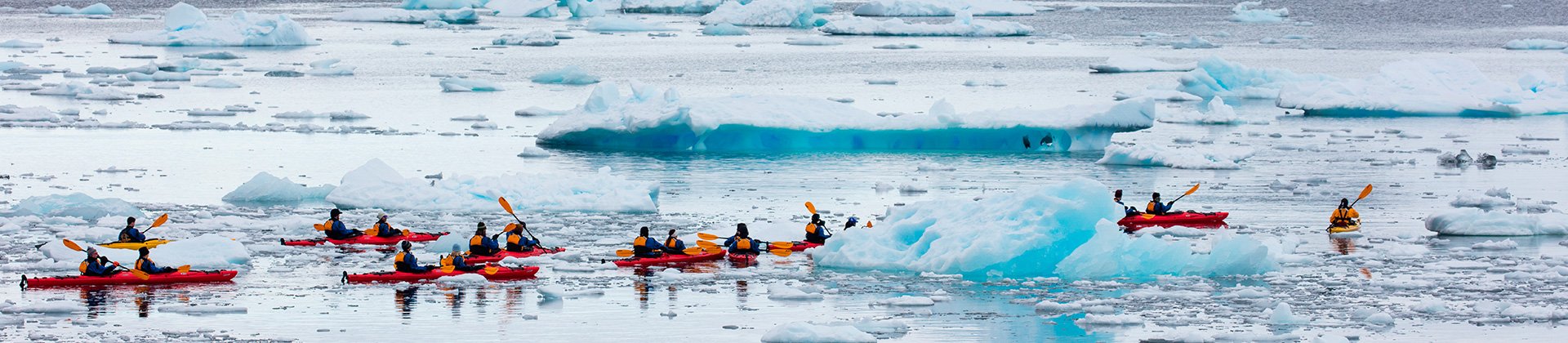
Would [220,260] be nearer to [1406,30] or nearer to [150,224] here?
[150,224]

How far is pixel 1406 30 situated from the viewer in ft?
198

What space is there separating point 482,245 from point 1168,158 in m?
10.9

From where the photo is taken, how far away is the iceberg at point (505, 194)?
778 inches

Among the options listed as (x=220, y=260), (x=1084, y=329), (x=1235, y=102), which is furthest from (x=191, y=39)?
(x=1084, y=329)

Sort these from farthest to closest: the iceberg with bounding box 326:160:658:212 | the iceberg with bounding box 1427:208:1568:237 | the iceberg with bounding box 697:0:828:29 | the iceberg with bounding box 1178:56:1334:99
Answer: the iceberg with bounding box 697:0:828:29 → the iceberg with bounding box 1178:56:1334:99 → the iceberg with bounding box 326:160:658:212 → the iceberg with bounding box 1427:208:1568:237

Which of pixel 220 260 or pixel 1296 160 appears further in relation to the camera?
pixel 1296 160

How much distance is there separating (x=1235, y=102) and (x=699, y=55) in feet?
49.5

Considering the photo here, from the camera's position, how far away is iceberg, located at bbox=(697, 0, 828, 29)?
2233 inches

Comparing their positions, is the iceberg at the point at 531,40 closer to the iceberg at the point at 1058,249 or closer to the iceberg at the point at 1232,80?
the iceberg at the point at 1232,80

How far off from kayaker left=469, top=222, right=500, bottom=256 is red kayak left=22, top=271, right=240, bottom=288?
195 cm

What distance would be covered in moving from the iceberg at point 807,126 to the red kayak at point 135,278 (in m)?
10.9

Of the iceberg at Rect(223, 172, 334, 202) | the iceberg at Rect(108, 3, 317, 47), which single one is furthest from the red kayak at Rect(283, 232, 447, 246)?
the iceberg at Rect(108, 3, 317, 47)

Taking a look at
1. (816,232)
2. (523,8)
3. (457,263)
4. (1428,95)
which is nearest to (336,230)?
(457,263)

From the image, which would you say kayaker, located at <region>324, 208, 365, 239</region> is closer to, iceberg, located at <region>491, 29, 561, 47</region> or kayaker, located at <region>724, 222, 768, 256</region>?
kayaker, located at <region>724, 222, 768, 256</region>
